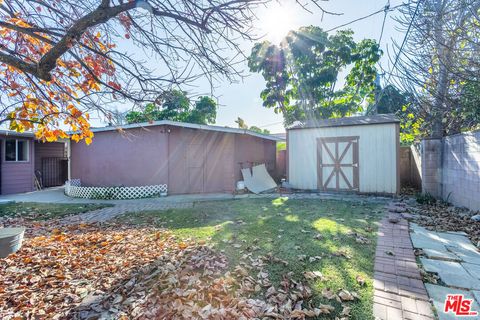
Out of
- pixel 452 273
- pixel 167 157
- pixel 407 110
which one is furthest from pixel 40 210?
pixel 407 110

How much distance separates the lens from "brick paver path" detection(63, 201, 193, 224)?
579cm

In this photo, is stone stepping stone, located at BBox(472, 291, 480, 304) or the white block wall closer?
stone stepping stone, located at BBox(472, 291, 480, 304)

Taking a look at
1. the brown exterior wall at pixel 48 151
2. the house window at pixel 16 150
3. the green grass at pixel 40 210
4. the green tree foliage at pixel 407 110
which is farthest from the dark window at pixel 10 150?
the green tree foliage at pixel 407 110

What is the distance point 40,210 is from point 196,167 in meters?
5.23

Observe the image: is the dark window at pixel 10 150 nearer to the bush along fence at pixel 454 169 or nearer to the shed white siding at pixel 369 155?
the shed white siding at pixel 369 155

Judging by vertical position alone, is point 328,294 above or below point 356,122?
below

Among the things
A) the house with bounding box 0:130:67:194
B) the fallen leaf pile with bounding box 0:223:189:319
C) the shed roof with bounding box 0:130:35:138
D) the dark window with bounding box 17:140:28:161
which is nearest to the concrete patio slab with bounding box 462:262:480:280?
the fallen leaf pile with bounding box 0:223:189:319

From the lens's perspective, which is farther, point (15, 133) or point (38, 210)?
point (15, 133)

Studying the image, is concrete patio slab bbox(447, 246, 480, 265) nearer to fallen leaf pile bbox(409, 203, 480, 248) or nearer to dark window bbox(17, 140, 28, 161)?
fallen leaf pile bbox(409, 203, 480, 248)

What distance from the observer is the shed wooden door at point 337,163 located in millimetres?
8266

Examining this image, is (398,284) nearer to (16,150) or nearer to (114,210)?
(114,210)

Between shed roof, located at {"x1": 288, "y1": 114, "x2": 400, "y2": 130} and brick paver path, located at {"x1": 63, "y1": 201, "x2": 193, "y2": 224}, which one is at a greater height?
shed roof, located at {"x1": 288, "y1": 114, "x2": 400, "y2": 130}

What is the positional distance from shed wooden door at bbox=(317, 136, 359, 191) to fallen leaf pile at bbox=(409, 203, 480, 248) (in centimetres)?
243

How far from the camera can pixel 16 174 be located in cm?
1109
